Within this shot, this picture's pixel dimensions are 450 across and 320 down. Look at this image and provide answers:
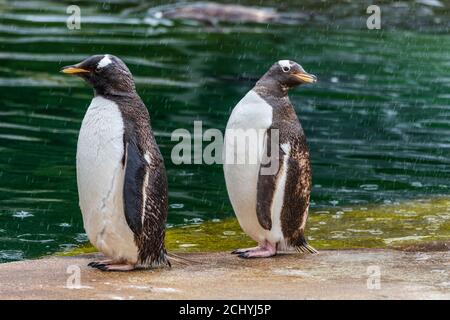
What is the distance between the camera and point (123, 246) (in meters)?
6.82

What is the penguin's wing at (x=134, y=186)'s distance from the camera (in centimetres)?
666

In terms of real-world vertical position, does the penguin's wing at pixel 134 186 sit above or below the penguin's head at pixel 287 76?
below

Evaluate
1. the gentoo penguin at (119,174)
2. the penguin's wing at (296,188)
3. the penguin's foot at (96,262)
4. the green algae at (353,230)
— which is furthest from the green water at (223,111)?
the gentoo penguin at (119,174)

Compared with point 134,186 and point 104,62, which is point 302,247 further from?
point 104,62

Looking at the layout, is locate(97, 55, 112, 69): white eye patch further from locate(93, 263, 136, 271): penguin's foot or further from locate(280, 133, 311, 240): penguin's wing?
locate(280, 133, 311, 240): penguin's wing

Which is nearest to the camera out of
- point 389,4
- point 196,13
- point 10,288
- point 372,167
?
point 10,288

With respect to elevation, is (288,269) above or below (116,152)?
below

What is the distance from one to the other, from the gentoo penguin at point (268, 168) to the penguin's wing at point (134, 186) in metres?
1.03

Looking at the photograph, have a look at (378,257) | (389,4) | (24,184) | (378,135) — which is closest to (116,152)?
(378,257)

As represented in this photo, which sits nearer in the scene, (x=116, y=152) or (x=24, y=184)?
(x=116, y=152)

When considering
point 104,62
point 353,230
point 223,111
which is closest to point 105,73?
point 104,62

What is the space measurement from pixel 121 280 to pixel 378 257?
195cm

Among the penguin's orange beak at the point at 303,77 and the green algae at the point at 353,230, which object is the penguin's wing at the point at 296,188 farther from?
the green algae at the point at 353,230

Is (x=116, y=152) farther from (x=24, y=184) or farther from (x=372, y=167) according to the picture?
(x=372, y=167)
